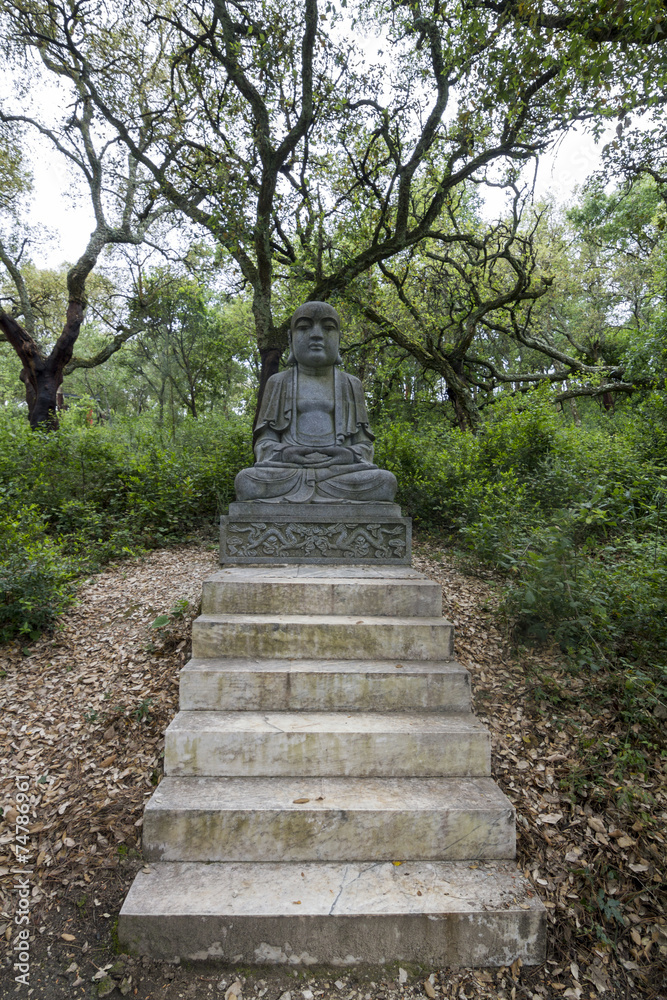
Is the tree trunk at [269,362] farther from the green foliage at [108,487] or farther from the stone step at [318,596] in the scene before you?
the stone step at [318,596]

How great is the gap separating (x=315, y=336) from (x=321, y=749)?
4143mm

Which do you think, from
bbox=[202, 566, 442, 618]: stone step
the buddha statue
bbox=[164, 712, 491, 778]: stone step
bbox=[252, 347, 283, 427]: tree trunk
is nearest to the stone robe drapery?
the buddha statue

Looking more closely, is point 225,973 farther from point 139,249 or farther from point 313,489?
point 139,249

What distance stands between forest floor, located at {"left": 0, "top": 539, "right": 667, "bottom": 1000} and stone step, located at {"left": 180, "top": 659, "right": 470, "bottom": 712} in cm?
47

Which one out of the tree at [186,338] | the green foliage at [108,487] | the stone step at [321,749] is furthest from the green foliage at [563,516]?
the tree at [186,338]

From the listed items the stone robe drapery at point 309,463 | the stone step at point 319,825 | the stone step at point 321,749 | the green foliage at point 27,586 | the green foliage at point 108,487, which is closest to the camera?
the stone step at point 319,825

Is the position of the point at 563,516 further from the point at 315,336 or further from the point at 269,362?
the point at 269,362

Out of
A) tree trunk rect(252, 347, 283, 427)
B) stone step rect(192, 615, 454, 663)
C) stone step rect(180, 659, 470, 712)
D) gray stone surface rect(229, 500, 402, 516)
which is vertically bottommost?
stone step rect(180, 659, 470, 712)

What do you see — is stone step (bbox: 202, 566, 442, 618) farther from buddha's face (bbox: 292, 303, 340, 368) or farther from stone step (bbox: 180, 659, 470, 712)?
buddha's face (bbox: 292, 303, 340, 368)

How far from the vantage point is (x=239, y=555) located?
4434mm

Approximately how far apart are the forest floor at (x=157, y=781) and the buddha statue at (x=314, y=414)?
5.87ft

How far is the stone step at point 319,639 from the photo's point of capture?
11.3ft

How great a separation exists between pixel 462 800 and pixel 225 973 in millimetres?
1347

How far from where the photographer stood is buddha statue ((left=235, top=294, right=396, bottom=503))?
5.14 metres
